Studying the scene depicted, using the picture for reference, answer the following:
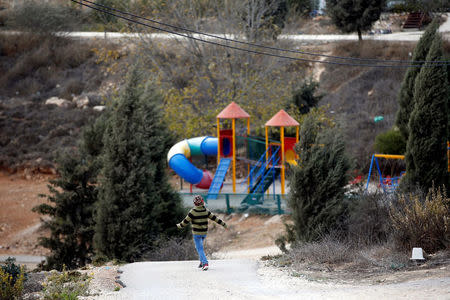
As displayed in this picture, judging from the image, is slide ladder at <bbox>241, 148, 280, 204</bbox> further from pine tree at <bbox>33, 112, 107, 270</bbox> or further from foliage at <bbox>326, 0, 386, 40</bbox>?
foliage at <bbox>326, 0, 386, 40</bbox>

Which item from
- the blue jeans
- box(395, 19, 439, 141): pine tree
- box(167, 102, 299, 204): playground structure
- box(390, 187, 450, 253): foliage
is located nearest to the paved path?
the blue jeans

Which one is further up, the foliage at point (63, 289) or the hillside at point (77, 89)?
the hillside at point (77, 89)

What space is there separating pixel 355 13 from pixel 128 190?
28.4 meters

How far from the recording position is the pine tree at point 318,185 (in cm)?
1238

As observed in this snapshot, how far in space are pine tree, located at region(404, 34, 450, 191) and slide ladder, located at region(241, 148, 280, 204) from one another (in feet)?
20.4

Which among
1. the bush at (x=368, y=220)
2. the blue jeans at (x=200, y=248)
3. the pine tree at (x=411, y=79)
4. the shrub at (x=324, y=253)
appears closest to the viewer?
the blue jeans at (x=200, y=248)

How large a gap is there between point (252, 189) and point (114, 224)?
26.4ft

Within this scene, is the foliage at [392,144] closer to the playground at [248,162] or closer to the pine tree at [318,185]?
the playground at [248,162]

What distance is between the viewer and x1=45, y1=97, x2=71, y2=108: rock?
3959 centimetres

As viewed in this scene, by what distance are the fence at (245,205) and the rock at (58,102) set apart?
22.3m

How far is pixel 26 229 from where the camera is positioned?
23.4 metres

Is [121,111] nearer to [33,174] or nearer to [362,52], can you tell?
[33,174]

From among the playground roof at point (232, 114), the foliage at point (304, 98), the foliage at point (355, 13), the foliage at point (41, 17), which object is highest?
the foliage at point (41, 17)

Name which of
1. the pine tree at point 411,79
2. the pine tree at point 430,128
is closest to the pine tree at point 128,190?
the pine tree at point 430,128
